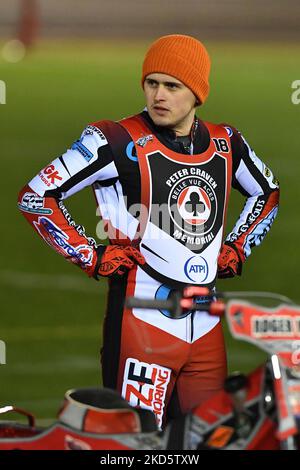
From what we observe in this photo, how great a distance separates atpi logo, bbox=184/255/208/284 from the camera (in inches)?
258

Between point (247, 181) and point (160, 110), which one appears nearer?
point (160, 110)

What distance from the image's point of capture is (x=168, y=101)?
6.52m

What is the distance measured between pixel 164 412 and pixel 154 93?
4.23 feet

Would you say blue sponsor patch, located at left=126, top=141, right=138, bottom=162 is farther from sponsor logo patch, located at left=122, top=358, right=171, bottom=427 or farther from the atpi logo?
sponsor logo patch, located at left=122, top=358, right=171, bottom=427

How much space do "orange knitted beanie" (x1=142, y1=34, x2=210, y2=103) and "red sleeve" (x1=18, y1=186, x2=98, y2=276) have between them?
67 centimetres

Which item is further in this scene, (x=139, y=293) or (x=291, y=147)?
(x=291, y=147)

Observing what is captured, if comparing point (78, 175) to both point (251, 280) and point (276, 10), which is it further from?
point (276, 10)

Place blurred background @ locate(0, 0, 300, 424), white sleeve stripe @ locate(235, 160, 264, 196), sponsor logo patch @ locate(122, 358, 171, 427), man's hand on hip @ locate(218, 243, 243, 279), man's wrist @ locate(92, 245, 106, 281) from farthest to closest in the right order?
blurred background @ locate(0, 0, 300, 424)
white sleeve stripe @ locate(235, 160, 264, 196)
man's hand on hip @ locate(218, 243, 243, 279)
man's wrist @ locate(92, 245, 106, 281)
sponsor logo patch @ locate(122, 358, 171, 427)

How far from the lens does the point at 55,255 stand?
13.7m

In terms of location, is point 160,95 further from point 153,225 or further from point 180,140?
point 153,225

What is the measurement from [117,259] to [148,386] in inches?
20.6

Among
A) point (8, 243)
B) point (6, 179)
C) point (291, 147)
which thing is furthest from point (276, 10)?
point (8, 243)

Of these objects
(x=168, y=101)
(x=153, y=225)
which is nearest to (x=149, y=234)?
(x=153, y=225)

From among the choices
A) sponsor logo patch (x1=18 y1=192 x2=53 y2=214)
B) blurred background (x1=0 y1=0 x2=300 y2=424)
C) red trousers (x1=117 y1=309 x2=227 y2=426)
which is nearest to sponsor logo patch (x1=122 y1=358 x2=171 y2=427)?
red trousers (x1=117 y1=309 x2=227 y2=426)
